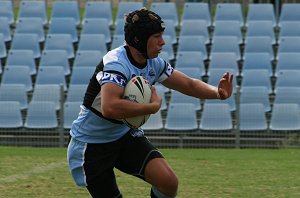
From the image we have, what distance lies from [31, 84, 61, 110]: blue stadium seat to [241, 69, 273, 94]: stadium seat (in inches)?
146

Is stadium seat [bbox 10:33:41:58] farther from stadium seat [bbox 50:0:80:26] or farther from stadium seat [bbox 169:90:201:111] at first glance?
stadium seat [bbox 169:90:201:111]

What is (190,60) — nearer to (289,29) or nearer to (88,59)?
(88,59)

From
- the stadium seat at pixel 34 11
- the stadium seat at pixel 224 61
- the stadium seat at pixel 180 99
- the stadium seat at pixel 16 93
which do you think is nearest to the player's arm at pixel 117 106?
the stadium seat at pixel 180 99

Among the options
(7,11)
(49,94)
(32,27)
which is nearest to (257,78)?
(49,94)

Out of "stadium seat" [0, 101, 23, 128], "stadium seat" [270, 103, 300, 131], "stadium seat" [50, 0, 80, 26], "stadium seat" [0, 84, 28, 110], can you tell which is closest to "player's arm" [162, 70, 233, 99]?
"stadium seat" [270, 103, 300, 131]

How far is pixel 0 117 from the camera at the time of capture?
16438mm

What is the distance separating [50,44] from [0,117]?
2.89m

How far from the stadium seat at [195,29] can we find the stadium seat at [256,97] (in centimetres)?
264

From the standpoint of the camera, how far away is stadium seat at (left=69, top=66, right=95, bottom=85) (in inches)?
683

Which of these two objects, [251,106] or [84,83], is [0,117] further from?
[251,106]

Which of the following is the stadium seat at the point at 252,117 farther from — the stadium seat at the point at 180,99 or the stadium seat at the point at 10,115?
the stadium seat at the point at 10,115

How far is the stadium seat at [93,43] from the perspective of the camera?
18484 mm

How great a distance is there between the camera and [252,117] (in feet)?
52.9

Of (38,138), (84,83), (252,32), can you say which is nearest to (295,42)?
(252,32)
